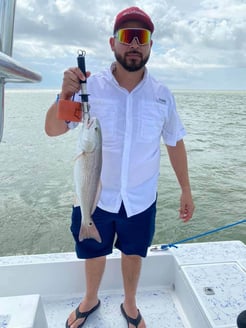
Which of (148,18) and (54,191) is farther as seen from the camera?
(54,191)

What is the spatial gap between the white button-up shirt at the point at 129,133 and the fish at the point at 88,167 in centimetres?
24

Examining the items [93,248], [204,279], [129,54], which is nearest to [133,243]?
[93,248]

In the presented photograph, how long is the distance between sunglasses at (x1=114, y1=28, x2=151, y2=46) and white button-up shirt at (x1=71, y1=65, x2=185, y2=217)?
0.22 m

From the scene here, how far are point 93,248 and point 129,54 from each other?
121cm

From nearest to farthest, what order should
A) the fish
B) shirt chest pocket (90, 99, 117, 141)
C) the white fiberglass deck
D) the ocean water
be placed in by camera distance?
1. the fish
2. shirt chest pocket (90, 99, 117, 141)
3. the white fiberglass deck
4. the ocean water

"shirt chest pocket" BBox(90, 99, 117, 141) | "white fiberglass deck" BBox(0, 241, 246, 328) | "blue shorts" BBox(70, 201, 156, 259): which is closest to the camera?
"shirt chest pocket" BBox(90, 99, 117, 141)

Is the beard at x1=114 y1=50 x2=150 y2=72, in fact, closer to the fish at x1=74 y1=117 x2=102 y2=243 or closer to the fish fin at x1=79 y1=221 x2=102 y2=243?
the fish at x1=74 y1=117 x2=102 y2=243

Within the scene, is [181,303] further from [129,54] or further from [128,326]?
[129,54]

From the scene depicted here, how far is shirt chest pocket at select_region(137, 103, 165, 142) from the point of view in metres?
1.92

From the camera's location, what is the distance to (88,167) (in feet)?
5.46

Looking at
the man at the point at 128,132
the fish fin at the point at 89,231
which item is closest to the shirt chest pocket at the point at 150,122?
the man at the point at 128,132

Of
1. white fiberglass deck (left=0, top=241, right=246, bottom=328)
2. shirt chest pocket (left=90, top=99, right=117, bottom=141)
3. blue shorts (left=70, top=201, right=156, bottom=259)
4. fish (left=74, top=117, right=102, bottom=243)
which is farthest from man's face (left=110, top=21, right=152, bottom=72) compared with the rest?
white fiberglass deck (left=0, top=241, right=246, bottom=328)

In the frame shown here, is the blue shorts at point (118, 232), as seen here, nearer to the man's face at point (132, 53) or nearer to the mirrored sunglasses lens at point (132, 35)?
the man's face at point (132, 53)

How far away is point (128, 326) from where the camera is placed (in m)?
2.21
